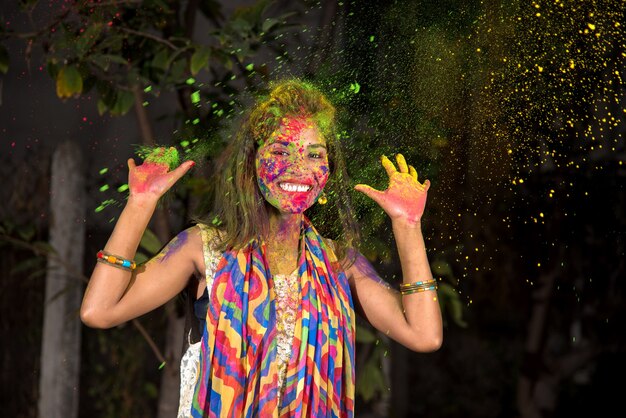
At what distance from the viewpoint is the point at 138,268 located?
182 cm

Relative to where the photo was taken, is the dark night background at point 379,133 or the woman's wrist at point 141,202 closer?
the woman's wrist at point 141,202

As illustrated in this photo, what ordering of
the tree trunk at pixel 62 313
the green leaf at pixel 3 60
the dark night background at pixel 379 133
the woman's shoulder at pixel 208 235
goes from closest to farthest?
the woman's shoulder at pixel 208 235, the dark night background at pixel 379 133, the green leaf at pixel 3 60, the tree trunk at pixel 62 313

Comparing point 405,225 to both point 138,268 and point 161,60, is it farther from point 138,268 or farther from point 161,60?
point 161,60

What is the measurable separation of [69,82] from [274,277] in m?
1.10

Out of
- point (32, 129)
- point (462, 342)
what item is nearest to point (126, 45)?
point (32, 129)

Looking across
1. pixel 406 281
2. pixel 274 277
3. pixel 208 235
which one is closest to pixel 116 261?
pixel 208 235

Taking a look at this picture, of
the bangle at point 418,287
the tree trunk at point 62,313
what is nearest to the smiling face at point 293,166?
the bangle at point 418,287

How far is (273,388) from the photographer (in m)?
1.75

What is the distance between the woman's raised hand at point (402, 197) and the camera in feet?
6.17

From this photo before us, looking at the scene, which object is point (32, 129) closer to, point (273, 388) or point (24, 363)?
point (24, 363)

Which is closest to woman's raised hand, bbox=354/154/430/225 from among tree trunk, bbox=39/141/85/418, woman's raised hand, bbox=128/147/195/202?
woman's raised hand, bbox=128/147/195/202

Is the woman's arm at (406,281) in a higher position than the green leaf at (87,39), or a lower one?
lower

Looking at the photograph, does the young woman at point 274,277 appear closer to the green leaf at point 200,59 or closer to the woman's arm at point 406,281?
the woman's arm at point 406,281

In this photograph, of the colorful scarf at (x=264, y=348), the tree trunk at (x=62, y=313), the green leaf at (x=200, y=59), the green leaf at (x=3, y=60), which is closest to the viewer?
the colorful scarf at (x=264, y=348)
